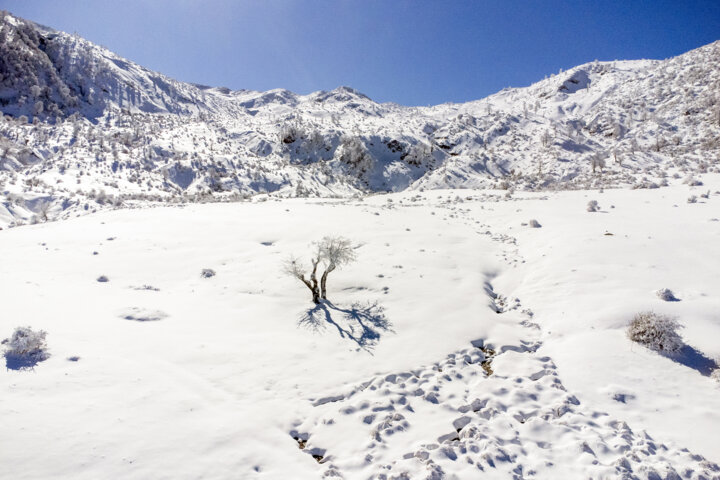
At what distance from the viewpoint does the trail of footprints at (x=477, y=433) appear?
19.2 ft

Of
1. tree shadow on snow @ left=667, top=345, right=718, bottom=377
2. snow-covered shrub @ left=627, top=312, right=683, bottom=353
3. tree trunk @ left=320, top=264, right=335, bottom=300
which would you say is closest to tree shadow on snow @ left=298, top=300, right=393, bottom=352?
tree trunk @ left=320, top=264, right=335, bottom=300

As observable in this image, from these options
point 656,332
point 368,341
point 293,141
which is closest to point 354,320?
point 368,341

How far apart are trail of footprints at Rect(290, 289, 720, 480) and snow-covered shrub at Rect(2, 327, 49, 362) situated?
6381mm

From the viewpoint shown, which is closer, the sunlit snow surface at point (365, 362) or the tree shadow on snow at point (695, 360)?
the sunlit snow surface at point (365, 362)

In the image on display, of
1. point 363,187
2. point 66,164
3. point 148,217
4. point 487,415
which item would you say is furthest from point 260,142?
point 487,415

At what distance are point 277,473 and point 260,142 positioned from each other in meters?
77.5

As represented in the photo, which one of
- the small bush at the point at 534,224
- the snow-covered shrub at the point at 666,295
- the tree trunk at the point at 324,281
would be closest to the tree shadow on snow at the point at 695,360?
the snow-covered shrub at the point at 666,295

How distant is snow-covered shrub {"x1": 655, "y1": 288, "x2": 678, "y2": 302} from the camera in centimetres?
1062

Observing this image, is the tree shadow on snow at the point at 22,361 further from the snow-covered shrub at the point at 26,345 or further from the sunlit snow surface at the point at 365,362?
the sunlit snow surface at the point at 365,362

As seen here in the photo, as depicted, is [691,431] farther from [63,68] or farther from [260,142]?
[63,68]

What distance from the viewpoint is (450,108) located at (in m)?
121

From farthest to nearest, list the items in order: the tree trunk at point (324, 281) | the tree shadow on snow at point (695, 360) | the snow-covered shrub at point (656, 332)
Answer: the tree trunk at point (324, 281) → the snow-covered shrub at point (656, 332) → the tree shadow on snow at point (695, 360)

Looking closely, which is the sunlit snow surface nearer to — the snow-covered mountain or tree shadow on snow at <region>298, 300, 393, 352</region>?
tree shadow on snow at <region>298, 300, 393, 352</region>

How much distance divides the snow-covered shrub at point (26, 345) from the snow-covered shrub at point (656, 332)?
48.4ft
